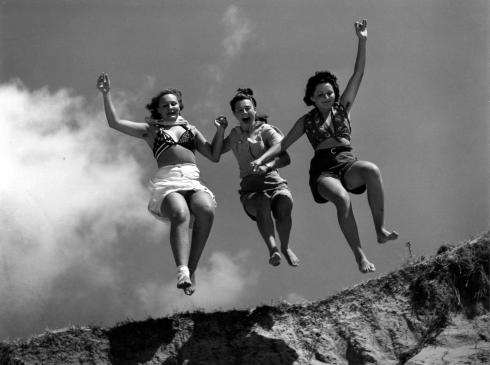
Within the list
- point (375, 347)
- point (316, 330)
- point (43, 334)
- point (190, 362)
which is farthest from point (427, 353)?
point (43, 334)

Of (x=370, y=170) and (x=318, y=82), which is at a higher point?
(x=318, y=82)

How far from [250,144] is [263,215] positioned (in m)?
0.68

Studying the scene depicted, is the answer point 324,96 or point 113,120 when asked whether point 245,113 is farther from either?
point 113,120

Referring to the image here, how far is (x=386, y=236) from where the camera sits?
7.16 m

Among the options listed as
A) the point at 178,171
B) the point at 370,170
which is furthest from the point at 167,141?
the point at 370,170

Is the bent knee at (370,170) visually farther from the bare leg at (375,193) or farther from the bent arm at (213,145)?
the bent arm at (213,145)

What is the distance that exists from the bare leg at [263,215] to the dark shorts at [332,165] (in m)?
0.45

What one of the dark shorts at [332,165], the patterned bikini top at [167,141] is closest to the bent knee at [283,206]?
the dark shorts at [332,165]

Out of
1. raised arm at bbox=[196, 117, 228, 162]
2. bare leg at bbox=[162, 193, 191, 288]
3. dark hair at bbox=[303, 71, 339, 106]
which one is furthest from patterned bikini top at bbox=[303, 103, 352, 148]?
bare leg at bbox=[162, 193, 191, 288]

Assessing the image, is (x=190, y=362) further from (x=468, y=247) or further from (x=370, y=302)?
(x=468, y=247)

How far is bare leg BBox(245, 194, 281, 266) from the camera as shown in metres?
7.48

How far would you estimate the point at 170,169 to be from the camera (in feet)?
24.6

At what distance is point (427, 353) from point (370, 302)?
0.82 m

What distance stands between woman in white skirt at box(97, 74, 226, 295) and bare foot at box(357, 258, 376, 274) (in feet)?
4.46
